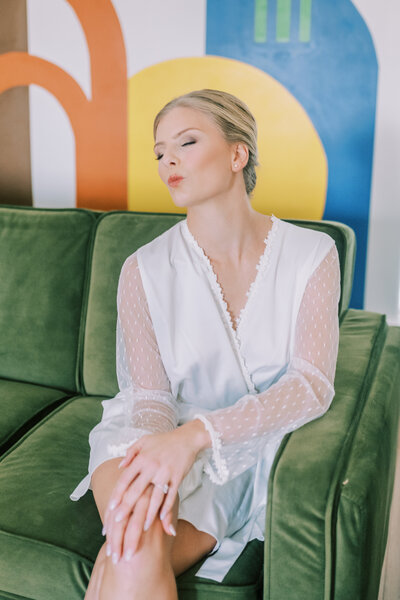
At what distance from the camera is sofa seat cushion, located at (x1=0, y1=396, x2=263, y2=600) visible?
3.90 feet

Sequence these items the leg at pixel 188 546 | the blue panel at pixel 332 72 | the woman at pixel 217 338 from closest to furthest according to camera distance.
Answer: the leg at pixel 188 546
the woman at pixel 217 338
the blue panel at pixel 332 72

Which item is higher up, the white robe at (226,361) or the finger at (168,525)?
the white robe at (226,361)

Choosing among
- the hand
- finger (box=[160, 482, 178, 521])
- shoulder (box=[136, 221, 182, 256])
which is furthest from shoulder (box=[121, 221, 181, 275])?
finger (box=[160, 482, 178, 521])

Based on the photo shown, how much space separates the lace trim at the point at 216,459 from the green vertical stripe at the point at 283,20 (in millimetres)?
1360

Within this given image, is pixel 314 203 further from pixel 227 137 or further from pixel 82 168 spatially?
pixel 82 168

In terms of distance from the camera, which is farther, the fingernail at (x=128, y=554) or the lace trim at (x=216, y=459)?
the lace trim at (x=216, y=459)

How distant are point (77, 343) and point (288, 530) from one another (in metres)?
1.04

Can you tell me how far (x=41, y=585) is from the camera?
4.06ft

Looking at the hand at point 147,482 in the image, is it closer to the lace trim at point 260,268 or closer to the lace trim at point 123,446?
the lace trim at point 123,446

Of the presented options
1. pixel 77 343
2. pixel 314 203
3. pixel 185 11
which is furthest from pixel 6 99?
pixel 314 203

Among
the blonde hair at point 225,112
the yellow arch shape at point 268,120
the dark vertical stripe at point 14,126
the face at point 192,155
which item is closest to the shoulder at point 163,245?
the face at point 192,155

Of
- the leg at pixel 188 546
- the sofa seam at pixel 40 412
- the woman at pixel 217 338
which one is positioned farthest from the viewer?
the sofa seam at pixel 40 412

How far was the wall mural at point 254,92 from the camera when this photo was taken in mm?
2021

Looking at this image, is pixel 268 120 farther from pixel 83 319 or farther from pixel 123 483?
pixel 123 483
